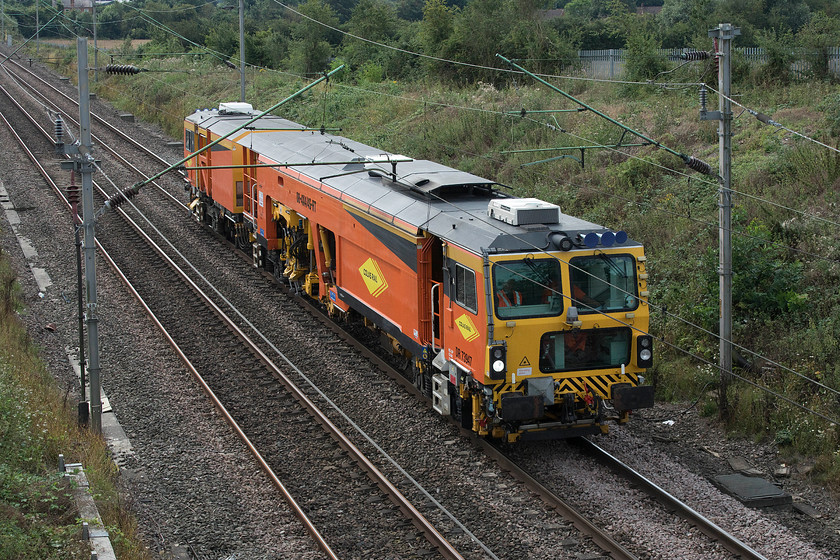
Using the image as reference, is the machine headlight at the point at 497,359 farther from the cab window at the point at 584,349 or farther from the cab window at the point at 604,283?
the cab window at the point at 604,283

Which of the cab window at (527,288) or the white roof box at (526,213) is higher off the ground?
the white roof box at (526,213)

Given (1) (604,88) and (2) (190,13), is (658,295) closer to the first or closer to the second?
(1) (604,88)

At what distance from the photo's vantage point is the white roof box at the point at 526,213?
11680mm

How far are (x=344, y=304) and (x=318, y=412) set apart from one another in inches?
129

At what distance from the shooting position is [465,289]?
11.5m

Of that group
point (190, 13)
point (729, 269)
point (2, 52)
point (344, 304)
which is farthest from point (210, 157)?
point (2, 52)

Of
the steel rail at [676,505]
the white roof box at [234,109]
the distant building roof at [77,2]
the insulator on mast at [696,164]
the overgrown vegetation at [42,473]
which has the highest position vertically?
the distant building roof at [77,2]

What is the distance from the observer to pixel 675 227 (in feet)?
58.3

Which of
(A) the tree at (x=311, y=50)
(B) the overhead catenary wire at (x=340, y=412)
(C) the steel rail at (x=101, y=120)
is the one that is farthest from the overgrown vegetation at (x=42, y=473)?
(A) the tree at (x=311, y=50)

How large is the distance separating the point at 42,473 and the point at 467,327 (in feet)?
17.6

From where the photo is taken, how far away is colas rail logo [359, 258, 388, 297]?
14234 millimetres

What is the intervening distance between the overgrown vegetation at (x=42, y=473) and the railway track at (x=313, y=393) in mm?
2217

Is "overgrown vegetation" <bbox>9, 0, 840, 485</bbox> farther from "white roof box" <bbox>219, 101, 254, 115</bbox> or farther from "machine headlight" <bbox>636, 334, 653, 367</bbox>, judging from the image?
"white roof box" <bbox>219, 101, 254, 115</bbox>

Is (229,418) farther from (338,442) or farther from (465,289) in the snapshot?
(465,289)
